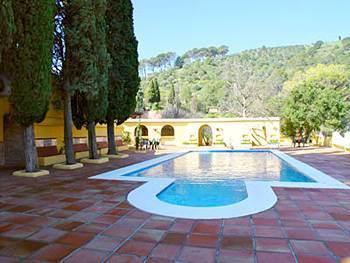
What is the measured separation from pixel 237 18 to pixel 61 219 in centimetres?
3113

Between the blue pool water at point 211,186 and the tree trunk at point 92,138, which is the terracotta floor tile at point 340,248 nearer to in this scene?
the blue pool water at point 211,186

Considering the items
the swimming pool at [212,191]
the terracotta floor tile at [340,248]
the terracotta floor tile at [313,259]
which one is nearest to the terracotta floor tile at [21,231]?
the swimming pool at [212,191]

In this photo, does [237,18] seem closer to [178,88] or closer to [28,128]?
[178,88]

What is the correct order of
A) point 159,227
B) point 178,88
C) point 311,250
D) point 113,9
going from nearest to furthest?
point 311,250
point 159,227
point 113,9
point 178,88

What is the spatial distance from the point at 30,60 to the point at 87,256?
20.5 ft

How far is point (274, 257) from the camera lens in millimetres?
2771

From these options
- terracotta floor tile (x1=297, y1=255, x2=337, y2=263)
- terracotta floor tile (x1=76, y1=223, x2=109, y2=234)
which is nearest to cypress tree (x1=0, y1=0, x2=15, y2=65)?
terracotta floor tile (x1=76, y1=223, x2=109, y2=234)

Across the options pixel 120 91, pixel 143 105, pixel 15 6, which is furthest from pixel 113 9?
pixel 143 105

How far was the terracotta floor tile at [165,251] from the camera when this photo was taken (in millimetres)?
2831

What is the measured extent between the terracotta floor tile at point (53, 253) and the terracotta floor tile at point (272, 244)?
2063 mm

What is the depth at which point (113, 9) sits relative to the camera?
11.9 metres

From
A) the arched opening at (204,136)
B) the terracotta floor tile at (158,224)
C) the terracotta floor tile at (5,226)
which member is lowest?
the terracotta floor tile at (158,224)

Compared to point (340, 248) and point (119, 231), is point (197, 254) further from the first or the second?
point (340, 248)

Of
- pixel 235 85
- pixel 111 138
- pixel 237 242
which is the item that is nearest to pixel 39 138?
pixel 111 138
